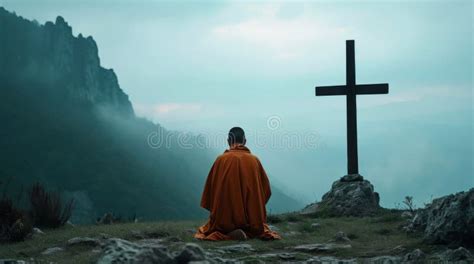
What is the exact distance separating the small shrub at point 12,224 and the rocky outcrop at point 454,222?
6456 mm

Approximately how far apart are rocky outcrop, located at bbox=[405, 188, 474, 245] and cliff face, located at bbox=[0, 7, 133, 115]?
74.7 metres

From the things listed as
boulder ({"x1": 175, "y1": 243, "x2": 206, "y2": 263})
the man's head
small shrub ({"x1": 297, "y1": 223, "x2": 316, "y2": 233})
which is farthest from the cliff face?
boulder ({"x1": 175, "y1": 243, "x2": 206, "y2": 263})

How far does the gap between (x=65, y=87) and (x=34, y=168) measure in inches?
958

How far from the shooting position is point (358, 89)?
49.8 ft

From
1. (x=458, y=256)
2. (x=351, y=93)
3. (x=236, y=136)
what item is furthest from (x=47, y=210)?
(x=351, y=93)

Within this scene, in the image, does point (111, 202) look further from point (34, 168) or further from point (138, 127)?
point (138, 127)

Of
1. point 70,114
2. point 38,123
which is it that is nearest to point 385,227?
point 38,123

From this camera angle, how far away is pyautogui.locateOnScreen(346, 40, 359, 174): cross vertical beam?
598 inches

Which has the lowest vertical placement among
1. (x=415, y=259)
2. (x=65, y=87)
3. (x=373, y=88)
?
(x=415, y=259)

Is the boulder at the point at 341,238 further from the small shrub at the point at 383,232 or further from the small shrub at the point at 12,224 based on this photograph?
the small shrub at the point at 12,224

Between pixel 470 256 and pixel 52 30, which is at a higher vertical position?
pixel 52 30

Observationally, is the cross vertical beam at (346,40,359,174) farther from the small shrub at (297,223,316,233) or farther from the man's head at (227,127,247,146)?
the man's head at (227,127,247,146)

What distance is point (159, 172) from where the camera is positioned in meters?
66.9

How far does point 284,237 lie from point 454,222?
3.08 metres
